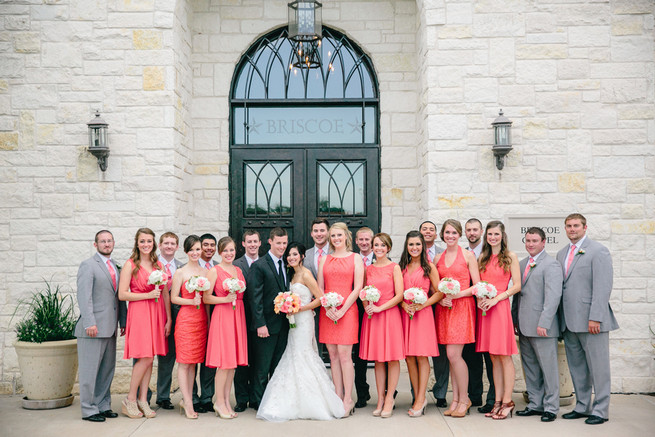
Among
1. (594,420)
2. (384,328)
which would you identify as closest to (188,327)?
(384,328)

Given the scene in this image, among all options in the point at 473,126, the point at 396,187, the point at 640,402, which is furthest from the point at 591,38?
the point at 640,402

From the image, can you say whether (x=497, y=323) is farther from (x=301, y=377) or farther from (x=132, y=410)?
(x=132, y=410)

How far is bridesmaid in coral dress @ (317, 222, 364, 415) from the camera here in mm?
5852

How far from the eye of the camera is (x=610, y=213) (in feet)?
23.3

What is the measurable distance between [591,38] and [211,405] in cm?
600

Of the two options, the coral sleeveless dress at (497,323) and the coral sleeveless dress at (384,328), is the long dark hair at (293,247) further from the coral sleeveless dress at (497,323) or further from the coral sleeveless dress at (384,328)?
the coral sleeveless dress at (497,323)

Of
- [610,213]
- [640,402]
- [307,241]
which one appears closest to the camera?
[640,402]

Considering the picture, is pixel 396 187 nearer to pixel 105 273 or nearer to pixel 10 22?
pixel 105 273

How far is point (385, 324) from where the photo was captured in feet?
19.2

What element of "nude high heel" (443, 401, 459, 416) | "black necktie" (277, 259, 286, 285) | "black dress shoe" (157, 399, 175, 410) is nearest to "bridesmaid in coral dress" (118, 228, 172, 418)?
"black dress shoe" (157, 399, 175, 410)

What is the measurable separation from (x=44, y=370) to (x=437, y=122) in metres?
5.12

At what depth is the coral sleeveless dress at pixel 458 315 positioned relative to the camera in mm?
5797

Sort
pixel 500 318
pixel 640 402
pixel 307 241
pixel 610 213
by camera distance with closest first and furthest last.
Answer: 1. pixel 500 318
2. pixel 640 402
3. pixel 610 213
4. pixel 307 241

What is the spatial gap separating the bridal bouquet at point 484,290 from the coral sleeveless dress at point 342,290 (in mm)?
1165
